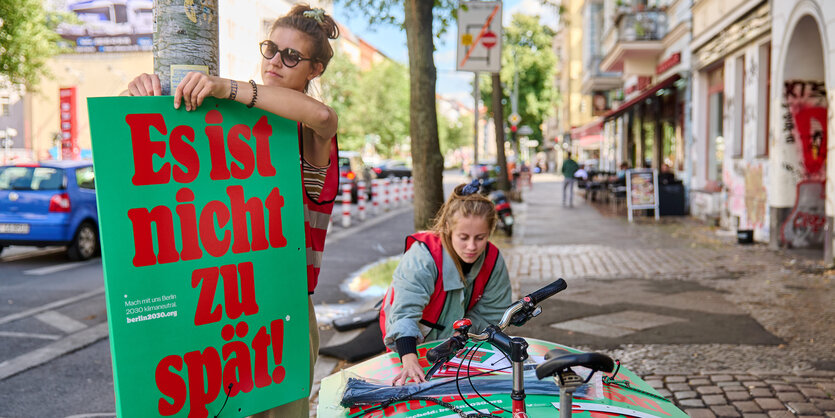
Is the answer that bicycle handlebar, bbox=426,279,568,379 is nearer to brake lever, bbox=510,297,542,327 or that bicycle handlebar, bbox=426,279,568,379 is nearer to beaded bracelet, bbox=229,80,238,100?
brake lever, bbox=510,297,542,327

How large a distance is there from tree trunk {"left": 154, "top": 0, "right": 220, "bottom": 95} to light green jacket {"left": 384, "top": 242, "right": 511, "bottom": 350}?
1215 mm

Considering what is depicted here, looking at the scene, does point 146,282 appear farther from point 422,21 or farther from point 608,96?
point 608,96

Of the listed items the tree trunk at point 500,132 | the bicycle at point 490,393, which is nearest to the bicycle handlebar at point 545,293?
the bicycle at point 490,393

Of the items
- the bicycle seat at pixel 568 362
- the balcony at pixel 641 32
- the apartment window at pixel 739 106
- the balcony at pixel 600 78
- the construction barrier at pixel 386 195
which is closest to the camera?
the bicycle seat at pixel 568 362

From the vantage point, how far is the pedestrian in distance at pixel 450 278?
2932mm

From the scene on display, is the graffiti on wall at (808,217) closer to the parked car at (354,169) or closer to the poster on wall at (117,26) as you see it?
the parked car at (354,169)

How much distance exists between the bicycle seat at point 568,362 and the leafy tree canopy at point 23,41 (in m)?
21.6

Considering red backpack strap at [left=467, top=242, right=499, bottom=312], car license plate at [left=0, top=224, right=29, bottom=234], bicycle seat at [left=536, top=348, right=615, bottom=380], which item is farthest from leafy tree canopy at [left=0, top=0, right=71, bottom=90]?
bicycle seat at [left=536, top=348, right=615, bottom=380]

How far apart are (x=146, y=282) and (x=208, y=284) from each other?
0.17 m

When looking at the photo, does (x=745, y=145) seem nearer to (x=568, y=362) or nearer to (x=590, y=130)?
(x=568, y=362)

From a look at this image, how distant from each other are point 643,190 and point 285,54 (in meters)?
15.1

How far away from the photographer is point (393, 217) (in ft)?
60.3

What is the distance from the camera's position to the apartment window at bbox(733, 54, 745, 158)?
13.7 m

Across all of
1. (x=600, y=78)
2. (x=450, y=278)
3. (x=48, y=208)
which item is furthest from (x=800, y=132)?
(x=600, y=78)
